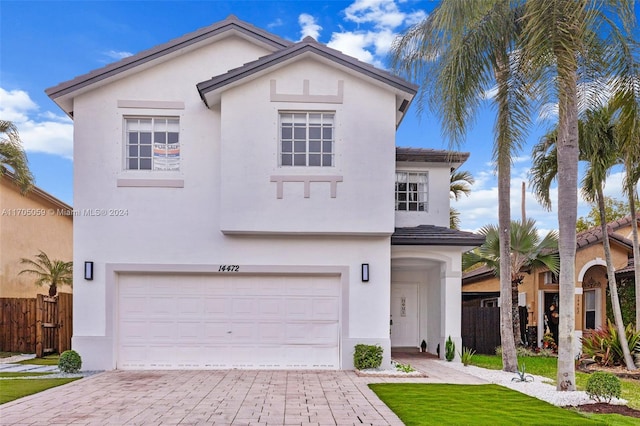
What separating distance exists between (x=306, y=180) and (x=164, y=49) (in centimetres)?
479

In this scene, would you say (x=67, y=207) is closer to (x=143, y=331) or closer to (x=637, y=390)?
(x=143, y=331)

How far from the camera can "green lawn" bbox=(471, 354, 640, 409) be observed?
Answer: 10981 millimetres

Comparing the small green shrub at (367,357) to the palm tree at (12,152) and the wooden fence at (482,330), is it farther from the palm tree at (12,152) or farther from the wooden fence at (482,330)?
the palm tree at (12,152)

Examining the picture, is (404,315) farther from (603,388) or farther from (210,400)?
(210,400)

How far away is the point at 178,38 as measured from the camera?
531 inches

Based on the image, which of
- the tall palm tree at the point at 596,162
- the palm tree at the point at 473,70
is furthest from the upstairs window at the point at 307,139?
the tall palm tree at the point at 596,162

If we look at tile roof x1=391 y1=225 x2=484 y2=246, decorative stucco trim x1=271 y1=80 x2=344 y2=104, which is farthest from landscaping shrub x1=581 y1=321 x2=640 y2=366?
decorative stucco trim x1=271 y1=80 x2=344 y2=104

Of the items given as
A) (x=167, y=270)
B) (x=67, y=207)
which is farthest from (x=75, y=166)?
(x=67, y=207)

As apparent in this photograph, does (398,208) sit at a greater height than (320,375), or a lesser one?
greater

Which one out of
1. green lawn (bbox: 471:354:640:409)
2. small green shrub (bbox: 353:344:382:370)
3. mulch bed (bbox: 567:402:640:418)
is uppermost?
small green shrub (bbox: 353:344:382:370)

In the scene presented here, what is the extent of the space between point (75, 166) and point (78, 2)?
4.79m

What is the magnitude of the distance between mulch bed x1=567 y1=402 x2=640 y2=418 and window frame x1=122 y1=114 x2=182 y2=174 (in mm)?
9985

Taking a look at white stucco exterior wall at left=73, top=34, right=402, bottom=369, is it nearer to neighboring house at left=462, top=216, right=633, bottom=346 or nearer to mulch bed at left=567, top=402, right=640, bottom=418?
mulch bed at left=567, top=402, right=640, bottom=418

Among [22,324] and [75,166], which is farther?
[22,324]
